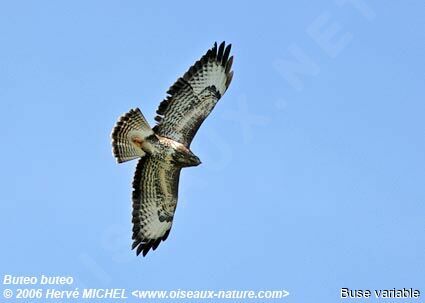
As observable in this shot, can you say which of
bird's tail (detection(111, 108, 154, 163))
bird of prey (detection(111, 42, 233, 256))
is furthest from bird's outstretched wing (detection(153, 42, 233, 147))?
bird's tail (detection(111, 108, 154, 163))

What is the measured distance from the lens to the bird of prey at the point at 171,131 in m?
11.8

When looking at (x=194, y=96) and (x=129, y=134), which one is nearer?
(x=129, y=134)

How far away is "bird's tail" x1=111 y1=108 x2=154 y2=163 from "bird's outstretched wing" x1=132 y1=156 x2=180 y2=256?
51cm

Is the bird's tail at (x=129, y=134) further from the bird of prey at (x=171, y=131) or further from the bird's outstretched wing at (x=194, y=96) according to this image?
the bird's outstretched wing at (x=194, y=96)

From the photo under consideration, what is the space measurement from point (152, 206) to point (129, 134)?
4.39 feet

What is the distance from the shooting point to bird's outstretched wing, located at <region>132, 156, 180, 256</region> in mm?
12281

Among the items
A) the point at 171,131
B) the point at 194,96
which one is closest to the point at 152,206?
the point at 171,131

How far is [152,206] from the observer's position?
A: 12562 millimetres

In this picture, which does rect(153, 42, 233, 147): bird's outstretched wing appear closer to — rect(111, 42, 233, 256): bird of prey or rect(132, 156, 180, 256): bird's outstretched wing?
rect(111, 42, 233, 256): bird of prey

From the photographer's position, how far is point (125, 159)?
1180 centimetres

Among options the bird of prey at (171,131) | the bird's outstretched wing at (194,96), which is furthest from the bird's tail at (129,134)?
the bird's outstretched wing at (194,96)

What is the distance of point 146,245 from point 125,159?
1441 mm

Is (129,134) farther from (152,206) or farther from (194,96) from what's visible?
(152,206)

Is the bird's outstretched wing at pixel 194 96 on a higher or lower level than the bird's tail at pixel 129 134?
higher
